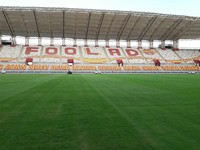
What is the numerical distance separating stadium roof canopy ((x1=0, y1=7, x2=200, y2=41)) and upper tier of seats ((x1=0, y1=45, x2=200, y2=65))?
11.2 ft

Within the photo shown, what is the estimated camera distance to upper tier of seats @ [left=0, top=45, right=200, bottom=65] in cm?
6066

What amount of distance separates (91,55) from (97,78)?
3192 centimetres

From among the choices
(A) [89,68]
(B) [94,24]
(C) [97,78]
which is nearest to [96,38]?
(B) [94,24]

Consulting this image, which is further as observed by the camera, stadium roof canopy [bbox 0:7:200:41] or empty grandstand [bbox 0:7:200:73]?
empty grandstand [bbox 0:7:200:73]

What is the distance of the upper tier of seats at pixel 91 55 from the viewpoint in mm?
60656

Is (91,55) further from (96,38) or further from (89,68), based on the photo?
(89,68)


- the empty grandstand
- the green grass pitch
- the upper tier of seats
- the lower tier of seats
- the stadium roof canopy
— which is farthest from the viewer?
the upper tier of seats

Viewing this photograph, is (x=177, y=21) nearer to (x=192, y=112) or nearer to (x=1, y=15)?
(x=1, y=15)

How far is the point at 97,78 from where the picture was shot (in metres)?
32.7

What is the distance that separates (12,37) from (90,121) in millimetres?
62094

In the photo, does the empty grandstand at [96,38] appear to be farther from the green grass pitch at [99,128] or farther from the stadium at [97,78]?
the green grass pitch at [99,128]

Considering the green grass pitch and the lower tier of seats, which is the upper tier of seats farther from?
the green grass pitch

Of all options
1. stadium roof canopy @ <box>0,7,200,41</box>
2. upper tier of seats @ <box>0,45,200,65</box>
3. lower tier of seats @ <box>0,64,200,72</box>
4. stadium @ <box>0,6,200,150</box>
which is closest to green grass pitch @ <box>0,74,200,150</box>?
stadium @ <box>0,6,200,150</box>

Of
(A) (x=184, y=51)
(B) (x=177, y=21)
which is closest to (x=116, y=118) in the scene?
(B) (x=177, y=21)
